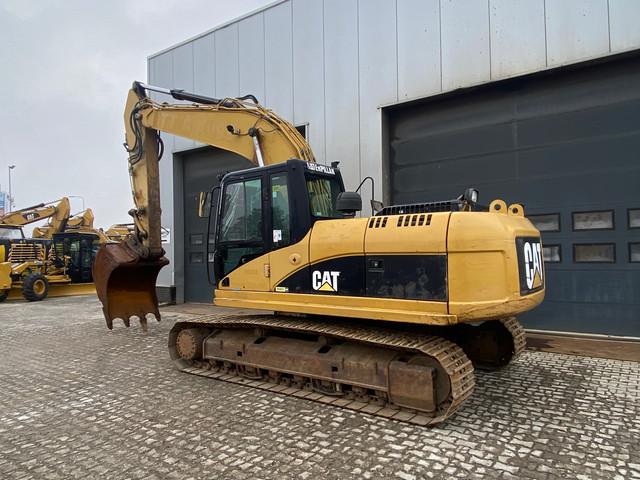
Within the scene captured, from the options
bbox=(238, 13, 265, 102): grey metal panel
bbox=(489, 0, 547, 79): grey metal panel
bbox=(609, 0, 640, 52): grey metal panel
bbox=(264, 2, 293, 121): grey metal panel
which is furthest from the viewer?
bbox=(238, 13, 265, 102): grey metal panel

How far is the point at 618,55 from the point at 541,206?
2.57 metres

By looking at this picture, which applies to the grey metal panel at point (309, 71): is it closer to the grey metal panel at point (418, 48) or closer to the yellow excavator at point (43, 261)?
the grey metal panel at point (418, 48)

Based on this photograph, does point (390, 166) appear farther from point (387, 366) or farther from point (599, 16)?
point (387, 366)

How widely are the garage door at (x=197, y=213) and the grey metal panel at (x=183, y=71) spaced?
13.8 inches

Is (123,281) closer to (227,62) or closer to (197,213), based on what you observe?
(197,213)

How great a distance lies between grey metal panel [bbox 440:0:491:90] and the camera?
8039 millimetres

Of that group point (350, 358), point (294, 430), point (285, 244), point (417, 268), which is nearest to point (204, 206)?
point (285, 244)

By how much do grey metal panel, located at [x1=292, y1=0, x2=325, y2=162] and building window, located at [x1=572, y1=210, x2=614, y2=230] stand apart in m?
5.15

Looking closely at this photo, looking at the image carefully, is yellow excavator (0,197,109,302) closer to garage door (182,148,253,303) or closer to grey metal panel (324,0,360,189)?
garage door (182,148,253,303)

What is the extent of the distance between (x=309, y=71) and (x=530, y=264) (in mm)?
7464

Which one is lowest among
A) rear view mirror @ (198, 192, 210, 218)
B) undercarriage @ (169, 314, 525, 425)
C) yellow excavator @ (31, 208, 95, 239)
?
undercarriage @ (169, 314, 525, 425)

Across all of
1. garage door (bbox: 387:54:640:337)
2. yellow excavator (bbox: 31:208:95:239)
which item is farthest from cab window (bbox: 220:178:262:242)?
yellow excavator (bbox: 31:208:95:239)

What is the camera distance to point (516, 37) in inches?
305

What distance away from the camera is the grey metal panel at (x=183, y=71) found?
12766 millimetres
